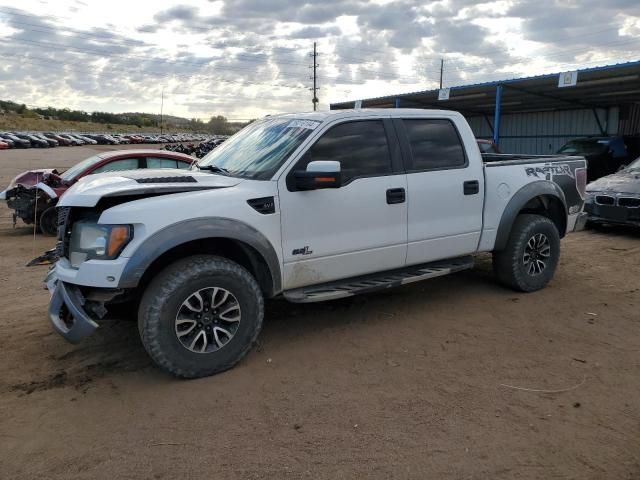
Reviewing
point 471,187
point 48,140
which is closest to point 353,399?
point 471,187

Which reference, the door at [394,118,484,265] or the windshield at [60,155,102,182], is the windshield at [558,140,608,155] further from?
the windshield at [60,155,102,182]

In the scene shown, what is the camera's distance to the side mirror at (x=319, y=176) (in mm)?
3928

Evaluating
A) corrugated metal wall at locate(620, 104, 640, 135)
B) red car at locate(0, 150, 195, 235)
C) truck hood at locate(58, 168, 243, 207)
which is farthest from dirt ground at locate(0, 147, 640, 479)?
corrugated metal wall at locate(620, 104, 640, 135)

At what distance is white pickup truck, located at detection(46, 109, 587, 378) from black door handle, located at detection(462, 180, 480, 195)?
0.05ft

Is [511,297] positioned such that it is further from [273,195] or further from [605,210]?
[605,210]

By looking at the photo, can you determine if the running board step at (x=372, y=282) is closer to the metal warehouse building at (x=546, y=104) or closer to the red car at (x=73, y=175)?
the red car at (x=73, y=175)

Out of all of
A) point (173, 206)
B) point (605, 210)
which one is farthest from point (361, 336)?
point (605, 210)

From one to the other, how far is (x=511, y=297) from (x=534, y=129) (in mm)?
21170

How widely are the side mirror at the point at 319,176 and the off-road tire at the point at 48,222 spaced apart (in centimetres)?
691

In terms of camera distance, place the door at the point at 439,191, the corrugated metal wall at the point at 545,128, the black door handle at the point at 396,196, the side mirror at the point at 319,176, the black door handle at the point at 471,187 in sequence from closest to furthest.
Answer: the side mirror at the point at 319,176 < the black door handle at the point at 396,196 < the door at the point at 439,191 < the black door handle at the point at 471,187 < the corrugated metal wall at the point at 545,128

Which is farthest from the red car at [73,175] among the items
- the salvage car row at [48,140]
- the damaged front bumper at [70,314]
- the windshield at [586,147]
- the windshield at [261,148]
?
the salvage car row at [48,140]

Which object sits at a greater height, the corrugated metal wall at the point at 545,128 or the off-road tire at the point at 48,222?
the corrugated metal wall at the point at 545,128

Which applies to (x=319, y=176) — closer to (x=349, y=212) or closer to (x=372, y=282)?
(x=349, y=212)

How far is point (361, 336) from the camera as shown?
457 cm
